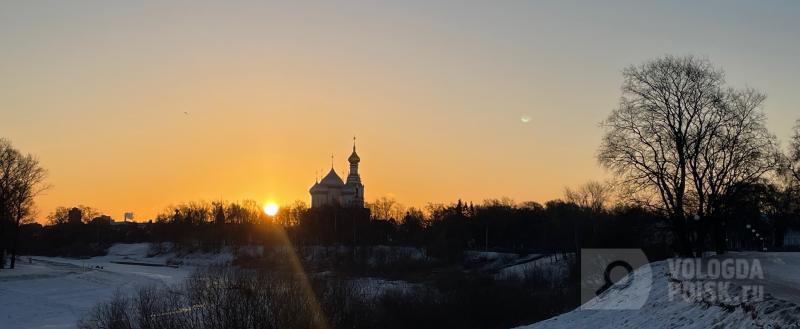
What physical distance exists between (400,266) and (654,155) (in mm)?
49642

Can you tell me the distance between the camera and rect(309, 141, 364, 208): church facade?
14788 centimetres

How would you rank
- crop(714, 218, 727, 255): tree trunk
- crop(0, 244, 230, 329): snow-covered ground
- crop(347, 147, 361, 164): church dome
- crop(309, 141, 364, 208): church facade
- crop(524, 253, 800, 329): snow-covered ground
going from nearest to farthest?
crop(524, 253, 800, 329): snow-covered ground → crop(714, 218, 727, 255): tree trunk → crop(0, 244, 230, 329): snow-covered ground → crop(309, 141, 364, 208): church facade → crop(347, 147, 361, 164): church dome

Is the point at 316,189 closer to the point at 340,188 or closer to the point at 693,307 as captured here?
the point at 340,188

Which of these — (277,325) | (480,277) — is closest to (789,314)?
(277,325)

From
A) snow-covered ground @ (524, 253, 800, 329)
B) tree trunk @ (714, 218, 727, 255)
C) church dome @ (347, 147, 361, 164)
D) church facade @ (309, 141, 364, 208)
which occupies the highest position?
church dome @ (347, 147, 361, 164)

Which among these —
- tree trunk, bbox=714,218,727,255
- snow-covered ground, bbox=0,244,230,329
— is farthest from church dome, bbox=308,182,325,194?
tree trunk, bbox=714,218,727,255

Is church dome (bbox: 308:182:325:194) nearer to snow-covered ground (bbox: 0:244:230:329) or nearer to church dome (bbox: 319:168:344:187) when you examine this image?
church dome (bbox: 319:168:344:187)

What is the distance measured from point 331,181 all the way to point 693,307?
132m

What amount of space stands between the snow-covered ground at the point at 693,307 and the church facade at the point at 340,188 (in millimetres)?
115080

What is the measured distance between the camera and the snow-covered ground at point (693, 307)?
16438 mm

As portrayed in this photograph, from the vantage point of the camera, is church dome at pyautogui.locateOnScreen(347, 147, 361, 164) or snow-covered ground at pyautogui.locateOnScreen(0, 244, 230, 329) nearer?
snow-covered ground at pyautogui.locateOnScreen(0, 244, 230, 329)

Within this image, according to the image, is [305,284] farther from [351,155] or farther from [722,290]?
[351,155]

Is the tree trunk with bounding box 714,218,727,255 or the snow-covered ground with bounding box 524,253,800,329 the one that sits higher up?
the tree trunk with bounding box 714,218,727,255

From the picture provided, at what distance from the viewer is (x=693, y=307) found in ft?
68.7
